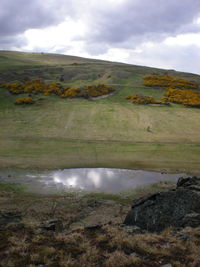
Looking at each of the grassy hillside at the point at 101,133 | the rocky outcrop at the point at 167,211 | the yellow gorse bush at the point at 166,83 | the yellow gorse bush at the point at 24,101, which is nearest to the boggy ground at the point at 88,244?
the rocky outcrop at the point at 167,211

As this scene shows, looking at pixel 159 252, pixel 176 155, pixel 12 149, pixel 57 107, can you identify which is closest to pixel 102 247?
pixel 159 252

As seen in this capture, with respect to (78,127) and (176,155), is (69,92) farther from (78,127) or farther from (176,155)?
(176,155)

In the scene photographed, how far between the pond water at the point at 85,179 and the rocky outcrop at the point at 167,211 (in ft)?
27.1

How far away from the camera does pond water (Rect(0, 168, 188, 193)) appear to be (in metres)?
22.9

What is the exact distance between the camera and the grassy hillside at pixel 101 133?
1224 inches

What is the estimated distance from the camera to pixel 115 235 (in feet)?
36.4

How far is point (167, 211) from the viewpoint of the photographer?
44.3 ft

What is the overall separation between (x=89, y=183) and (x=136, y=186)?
454 cm

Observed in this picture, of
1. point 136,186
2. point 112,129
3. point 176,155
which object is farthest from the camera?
point 112,129

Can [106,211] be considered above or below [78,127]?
below

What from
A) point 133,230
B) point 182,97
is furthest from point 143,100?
point 133,230

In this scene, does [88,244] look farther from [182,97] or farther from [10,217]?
[182,97]

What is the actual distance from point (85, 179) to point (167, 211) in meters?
12.7

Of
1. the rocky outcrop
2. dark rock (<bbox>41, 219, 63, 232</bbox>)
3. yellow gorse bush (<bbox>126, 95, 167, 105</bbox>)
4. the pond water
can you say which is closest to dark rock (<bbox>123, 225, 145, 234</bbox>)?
the rocky outcrop
